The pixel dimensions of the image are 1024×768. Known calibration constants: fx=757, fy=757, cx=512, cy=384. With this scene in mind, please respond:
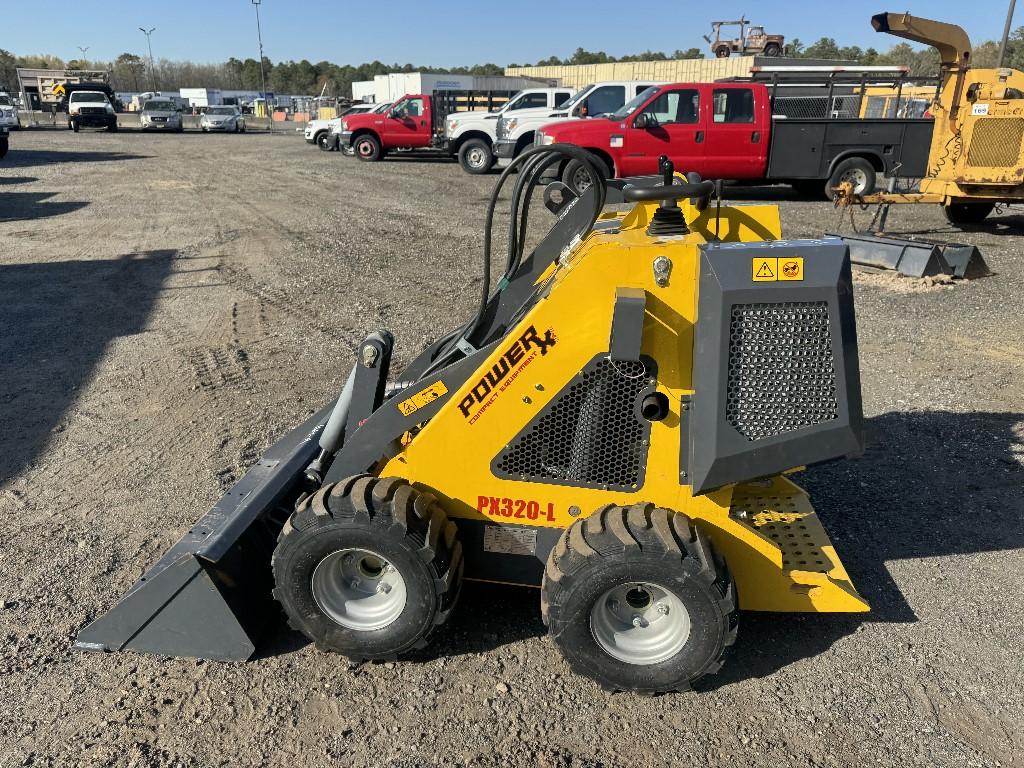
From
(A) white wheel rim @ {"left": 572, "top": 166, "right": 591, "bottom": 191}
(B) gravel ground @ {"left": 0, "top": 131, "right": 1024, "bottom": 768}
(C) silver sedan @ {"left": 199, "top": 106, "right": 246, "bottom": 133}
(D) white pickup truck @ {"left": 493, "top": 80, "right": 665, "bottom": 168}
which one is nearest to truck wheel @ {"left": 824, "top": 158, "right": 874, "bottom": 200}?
(D) white pickup truck @ {"left": 493, "top": 80, "right": 665, "bottom": 168}

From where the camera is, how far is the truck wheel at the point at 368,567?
111 inches

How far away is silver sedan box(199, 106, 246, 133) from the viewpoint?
3972 cm

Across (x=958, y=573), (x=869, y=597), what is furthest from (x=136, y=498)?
(x=958, y=573)

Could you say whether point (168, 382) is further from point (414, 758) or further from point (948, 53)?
point (948, 53)

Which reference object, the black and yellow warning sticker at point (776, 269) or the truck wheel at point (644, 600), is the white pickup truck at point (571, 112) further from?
the truck wheel at point (644, 600)

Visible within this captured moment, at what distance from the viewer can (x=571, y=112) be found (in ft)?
56.3

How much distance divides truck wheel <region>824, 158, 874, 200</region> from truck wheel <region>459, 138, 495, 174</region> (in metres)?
A: 9.00

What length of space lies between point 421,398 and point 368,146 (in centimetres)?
2163

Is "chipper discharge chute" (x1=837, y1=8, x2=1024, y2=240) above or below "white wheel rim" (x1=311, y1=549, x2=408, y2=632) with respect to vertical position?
above

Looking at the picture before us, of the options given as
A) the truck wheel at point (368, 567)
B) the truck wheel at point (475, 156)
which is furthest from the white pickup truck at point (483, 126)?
the truck wheel at point (368, 567)

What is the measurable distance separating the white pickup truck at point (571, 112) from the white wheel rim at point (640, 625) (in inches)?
616

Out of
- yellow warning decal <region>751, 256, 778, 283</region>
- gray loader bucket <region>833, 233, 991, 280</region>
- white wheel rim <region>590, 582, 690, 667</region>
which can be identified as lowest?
white wheel rim <region>590, 582, 690, 667</region>

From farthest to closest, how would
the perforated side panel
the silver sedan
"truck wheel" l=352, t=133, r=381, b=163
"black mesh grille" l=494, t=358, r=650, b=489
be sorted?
the silver sedan
"truck wheel" l=352, t=133, r=381, b=163
the perforated side panel
"black mesh grille" l=494, t=358, r=650, b=489

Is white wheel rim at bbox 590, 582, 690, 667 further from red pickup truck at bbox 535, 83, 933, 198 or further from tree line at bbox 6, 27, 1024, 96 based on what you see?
tree line at bbox 6, 27, 1024, 96
